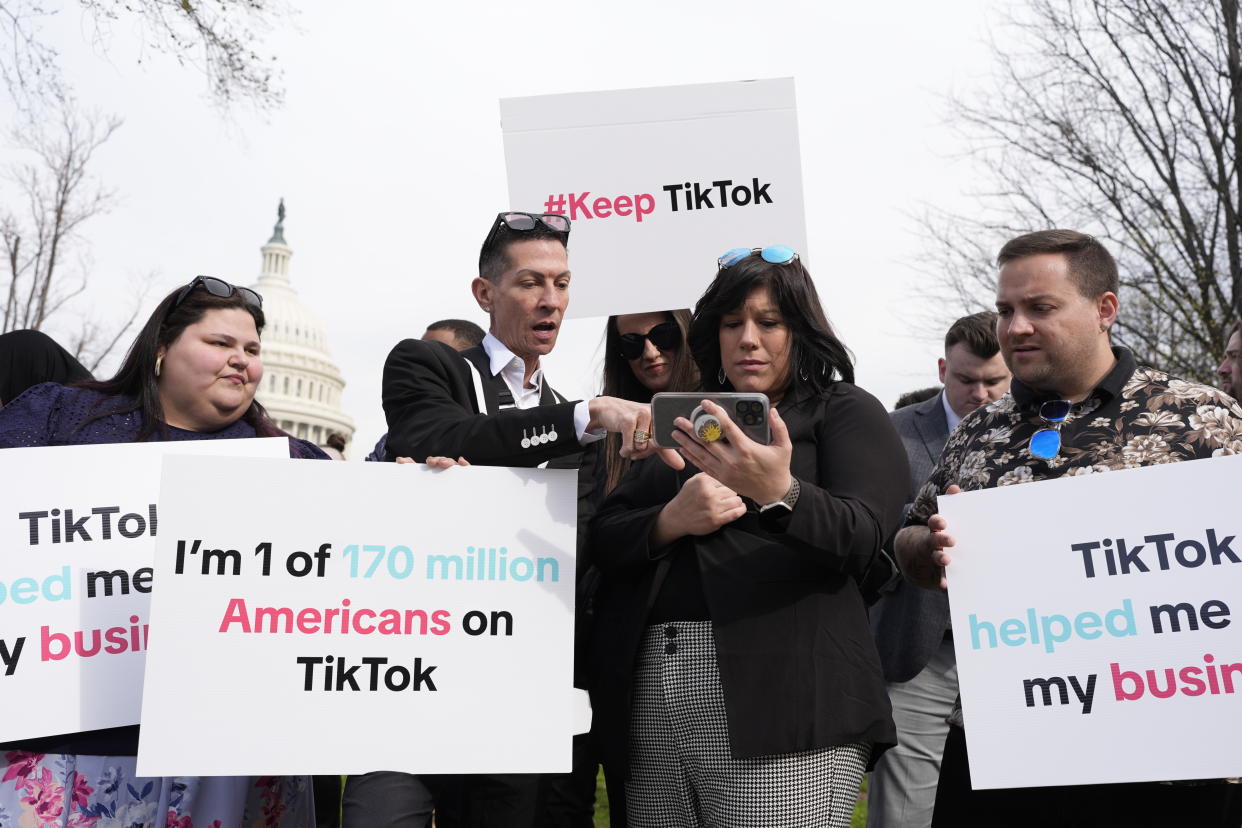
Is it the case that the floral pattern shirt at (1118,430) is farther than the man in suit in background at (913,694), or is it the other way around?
the man in suit in background at (913,694)

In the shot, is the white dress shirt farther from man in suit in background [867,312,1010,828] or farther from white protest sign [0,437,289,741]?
man in suit in background [867,312,1010,828]

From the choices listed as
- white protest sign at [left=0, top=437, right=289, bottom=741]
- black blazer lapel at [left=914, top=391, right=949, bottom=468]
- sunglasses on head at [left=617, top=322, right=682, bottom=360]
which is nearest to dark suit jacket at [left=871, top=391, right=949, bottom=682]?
black blazer lapel at [left=914, top=391, right=949, bottom=468]

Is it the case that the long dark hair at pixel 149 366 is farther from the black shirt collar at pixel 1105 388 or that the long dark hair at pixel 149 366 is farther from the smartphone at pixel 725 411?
the black shirt collar at pixel 1105 388

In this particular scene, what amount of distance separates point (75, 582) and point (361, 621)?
0.96 metres

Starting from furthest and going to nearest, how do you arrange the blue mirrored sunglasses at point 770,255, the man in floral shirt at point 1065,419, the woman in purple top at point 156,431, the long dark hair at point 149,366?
the long dark hair at point 149,366, the woman in purple top at point 156,431, the blue mirrored sunglasses at point 770,255, the man in floral shirt at point 1065,419

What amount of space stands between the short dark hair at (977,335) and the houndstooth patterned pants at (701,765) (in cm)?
311

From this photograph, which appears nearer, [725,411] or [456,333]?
[725,411]

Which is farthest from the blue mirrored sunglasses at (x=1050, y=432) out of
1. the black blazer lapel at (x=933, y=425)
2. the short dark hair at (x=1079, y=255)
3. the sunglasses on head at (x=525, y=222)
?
the black blazer lapel at (x=933, y=425)

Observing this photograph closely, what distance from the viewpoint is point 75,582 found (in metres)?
3.63

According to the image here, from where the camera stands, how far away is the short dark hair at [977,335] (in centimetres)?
575

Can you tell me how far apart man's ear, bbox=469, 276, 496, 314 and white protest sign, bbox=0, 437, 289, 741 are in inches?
40.8

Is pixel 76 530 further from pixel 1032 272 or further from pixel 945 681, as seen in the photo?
pixel 945 681

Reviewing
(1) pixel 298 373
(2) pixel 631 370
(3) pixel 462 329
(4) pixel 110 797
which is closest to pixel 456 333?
(3) pixel 462 329

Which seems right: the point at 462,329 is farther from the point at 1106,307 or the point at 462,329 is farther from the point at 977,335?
the point at 1106,307
